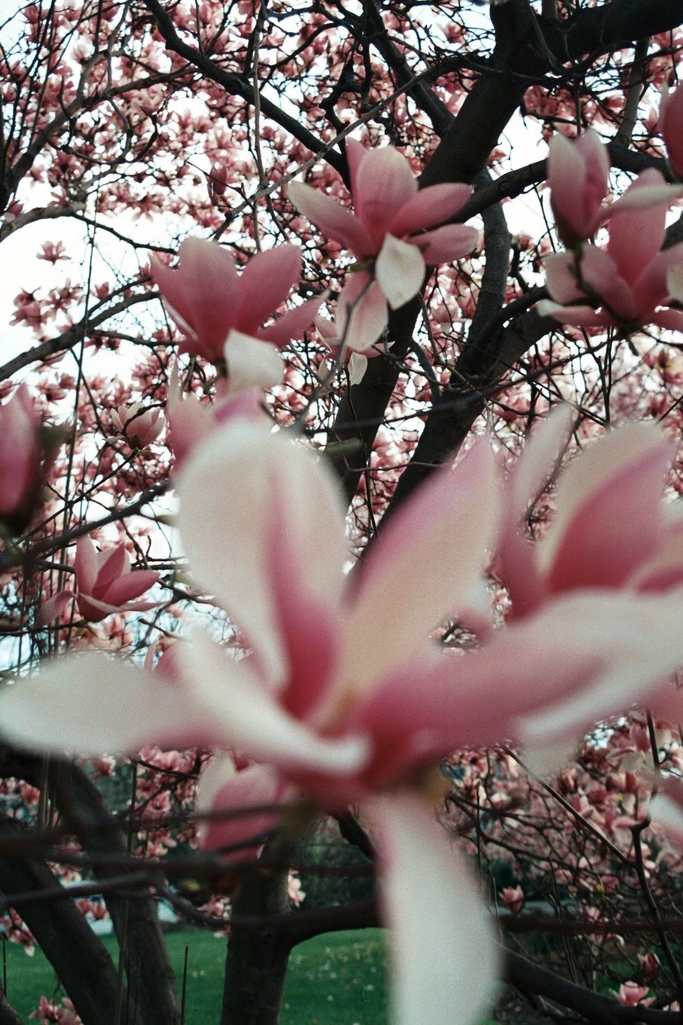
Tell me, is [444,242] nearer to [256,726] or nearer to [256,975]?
[256,726]

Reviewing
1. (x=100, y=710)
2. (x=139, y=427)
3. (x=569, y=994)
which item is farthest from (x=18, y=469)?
(x=569, y=994)

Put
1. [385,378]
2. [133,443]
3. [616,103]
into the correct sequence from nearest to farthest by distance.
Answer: [133,443]
[385,378]
[616,103]

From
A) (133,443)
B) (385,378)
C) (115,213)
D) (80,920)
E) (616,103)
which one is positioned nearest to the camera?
(133,443)

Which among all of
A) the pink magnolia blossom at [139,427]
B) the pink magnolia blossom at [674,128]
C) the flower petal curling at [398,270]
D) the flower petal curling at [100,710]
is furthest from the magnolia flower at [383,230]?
the pink magnolia blossom at [139,427]

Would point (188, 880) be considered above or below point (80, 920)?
below

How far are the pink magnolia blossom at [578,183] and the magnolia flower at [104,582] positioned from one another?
0.46m

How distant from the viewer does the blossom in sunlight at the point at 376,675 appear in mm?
221

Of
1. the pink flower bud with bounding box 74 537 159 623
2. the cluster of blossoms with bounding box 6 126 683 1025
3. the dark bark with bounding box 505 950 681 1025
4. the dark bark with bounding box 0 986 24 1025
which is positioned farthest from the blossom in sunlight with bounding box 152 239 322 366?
the dark bark with bounding box 0 986 24 1025

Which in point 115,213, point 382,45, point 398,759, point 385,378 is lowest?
point 398,759

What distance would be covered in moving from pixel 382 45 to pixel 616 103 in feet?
2.98

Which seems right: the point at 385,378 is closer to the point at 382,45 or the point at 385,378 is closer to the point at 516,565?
the point at 382,45

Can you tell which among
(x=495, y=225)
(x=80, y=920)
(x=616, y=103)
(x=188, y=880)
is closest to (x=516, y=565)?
(x=188, y=880)

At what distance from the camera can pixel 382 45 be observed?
7.00ft

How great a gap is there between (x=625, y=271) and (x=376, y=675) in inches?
18.1
